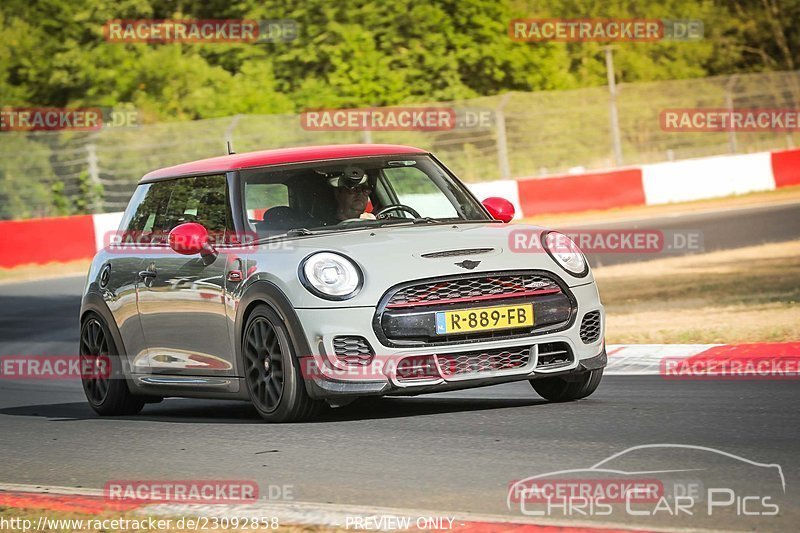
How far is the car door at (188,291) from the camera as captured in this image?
8297 mm

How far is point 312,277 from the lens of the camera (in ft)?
24.8

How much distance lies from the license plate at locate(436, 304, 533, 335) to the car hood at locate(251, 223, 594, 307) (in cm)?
19

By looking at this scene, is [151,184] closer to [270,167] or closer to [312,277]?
[270,167]

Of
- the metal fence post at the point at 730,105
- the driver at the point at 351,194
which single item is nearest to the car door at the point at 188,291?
the driver at the point at 351,194

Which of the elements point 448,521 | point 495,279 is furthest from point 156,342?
point 448,521

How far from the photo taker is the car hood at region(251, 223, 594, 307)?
7.50m

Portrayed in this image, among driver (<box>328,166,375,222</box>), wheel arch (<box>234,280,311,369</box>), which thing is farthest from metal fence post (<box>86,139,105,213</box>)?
wheel arch (<box>234,280,311,369</box>)

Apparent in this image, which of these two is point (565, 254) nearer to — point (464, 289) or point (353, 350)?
point (464, 289)

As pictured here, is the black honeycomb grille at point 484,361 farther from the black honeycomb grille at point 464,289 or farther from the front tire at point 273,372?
the front tire at point 273,372

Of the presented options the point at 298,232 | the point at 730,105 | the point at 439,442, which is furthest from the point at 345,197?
the point at 730,105

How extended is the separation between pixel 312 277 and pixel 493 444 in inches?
52.2

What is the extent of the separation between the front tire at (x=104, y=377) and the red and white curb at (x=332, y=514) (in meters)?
3.03

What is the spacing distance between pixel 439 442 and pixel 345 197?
2086mm

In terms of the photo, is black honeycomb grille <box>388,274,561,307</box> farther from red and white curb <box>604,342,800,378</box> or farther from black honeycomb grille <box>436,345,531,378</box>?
red and white curb <box>604,342,800,378</box>
